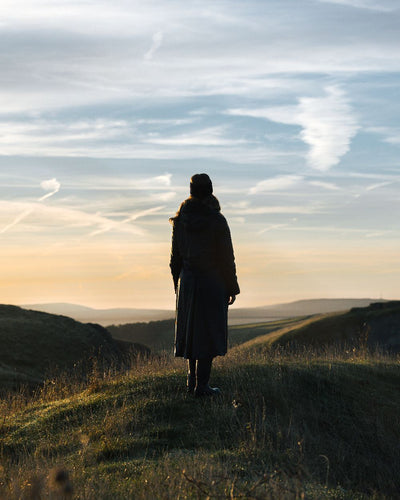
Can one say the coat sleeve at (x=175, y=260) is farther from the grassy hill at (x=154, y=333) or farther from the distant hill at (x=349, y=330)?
the grassy hill at (x=154, y=333)

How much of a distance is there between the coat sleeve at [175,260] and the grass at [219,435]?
218cm

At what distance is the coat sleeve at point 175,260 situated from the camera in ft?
32.1

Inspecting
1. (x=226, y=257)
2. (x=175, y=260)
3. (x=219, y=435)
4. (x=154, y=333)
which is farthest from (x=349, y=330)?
(x=219, y=435)

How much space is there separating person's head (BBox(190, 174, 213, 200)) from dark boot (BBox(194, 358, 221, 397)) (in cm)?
274

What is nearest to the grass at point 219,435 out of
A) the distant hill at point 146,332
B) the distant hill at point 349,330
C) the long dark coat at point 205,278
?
the long dark coat at point 205,278

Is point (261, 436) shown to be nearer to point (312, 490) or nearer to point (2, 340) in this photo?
point (312, 490)

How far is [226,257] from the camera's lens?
30.9ft

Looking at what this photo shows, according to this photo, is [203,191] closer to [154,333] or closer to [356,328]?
[356,328]

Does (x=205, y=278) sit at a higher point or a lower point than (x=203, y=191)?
lower

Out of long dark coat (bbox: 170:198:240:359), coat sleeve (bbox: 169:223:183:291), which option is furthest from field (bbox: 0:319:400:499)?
coat sleeve (bbox: 169:223:183:291)

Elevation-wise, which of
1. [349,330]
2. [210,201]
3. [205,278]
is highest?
[210,201]

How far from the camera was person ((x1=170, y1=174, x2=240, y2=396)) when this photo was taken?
9375mm

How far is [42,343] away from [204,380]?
14.3m

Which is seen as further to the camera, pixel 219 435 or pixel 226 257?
pixel 226 257
